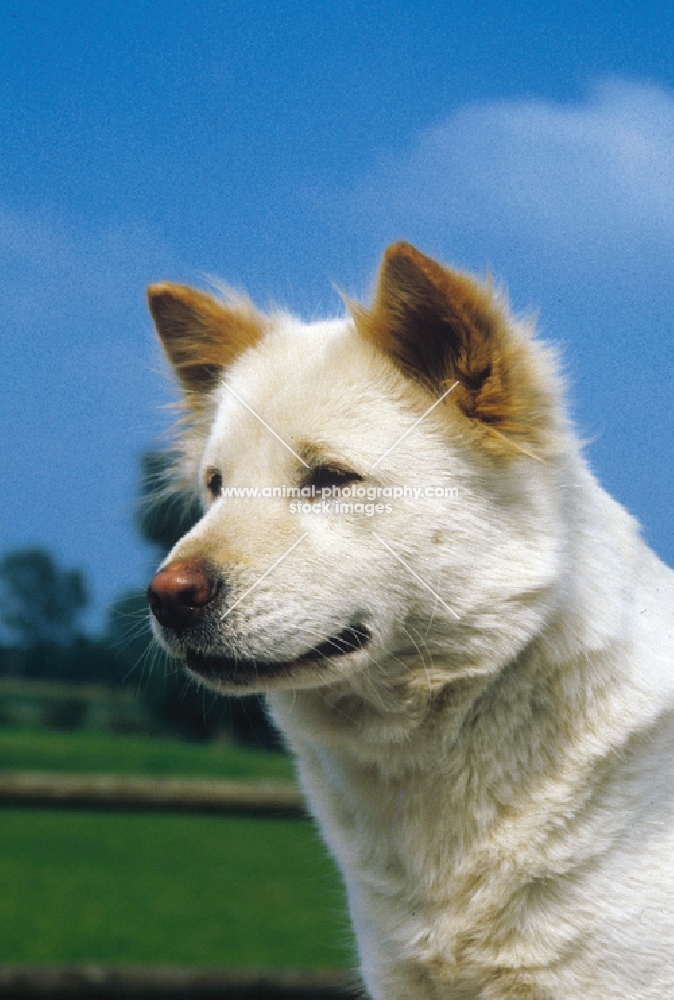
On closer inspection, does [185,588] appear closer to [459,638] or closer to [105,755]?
[459,638]

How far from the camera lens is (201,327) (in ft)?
8.54

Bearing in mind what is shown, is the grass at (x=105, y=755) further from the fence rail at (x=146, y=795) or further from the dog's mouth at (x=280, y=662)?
the dog's mouth at (x=280, y=662)

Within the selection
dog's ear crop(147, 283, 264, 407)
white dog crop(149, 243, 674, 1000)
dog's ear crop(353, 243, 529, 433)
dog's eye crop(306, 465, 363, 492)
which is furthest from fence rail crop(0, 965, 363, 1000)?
dog's ear crop(353, 243, 529, 433)

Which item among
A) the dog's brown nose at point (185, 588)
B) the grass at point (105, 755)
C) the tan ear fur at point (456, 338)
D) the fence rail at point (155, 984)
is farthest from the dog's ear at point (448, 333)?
the grass at point (105, 755)

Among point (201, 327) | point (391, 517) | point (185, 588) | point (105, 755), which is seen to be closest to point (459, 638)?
point (391, 517)

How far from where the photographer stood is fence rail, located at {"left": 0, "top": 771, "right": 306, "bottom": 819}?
3.94 m

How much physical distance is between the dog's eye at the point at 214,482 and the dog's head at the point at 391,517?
16cm

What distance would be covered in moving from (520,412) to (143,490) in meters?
1.41

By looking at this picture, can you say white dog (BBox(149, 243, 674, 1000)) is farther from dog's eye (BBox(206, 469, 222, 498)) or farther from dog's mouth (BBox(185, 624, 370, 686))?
dog's eye (BBox(206, 469, 222, 498))

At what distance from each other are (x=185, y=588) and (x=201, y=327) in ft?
3.16

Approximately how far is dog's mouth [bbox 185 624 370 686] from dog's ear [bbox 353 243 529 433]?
0.53 meters

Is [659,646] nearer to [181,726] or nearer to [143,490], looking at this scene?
[143,490]

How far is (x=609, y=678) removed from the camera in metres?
2.01

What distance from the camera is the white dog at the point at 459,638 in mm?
1930
